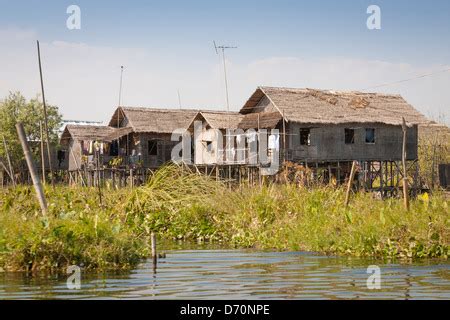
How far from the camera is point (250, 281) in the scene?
12664mm

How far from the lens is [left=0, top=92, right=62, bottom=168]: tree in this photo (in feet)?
174

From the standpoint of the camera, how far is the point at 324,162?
1527 inches

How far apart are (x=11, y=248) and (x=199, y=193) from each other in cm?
859

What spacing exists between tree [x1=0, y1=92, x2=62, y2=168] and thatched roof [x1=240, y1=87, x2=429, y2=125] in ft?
Result: 58.6

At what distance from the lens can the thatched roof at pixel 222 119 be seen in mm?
40719

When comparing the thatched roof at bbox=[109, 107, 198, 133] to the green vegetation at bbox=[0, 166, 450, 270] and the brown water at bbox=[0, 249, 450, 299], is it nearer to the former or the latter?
the green vegetation at bbox=[0, 166, 450, 270]

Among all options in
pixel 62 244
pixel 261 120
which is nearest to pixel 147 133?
pixel 261 120

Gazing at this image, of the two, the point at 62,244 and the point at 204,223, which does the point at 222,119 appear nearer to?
the point at 204,223

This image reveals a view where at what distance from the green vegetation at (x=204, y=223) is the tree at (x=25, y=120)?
101ft

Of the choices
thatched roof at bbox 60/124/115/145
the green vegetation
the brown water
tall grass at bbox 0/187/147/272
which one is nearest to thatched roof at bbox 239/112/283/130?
thatched roof at bbox 60/124/115/145

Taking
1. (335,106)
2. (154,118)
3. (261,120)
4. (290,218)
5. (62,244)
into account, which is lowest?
(290,218)

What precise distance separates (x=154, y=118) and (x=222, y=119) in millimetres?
6810
